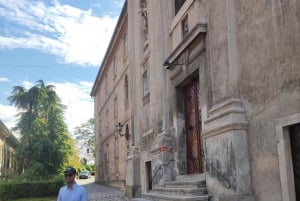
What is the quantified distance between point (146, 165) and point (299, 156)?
9301 millimetres

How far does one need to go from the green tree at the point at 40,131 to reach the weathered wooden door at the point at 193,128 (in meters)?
21.2

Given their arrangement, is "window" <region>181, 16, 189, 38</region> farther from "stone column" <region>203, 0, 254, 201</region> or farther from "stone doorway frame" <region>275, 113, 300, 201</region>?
"stone doorway frame" <region>275, 113, 300, 201</region>

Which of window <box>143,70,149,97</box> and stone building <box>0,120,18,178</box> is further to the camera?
stone building <box>0,120,18,178</box>

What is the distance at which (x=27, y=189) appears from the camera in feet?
83.1

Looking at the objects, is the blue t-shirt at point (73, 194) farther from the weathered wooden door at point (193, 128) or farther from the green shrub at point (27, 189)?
the green shrub at point (27, 189)

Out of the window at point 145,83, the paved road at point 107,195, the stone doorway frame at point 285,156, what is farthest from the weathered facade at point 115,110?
the stone doorway frame at point 285,156

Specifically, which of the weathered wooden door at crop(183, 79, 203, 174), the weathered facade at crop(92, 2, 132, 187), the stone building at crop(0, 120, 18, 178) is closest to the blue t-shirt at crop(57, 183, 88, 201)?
the weathered wooden door at crop(183, 79, 203, 174)

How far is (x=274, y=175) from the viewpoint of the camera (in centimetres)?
652

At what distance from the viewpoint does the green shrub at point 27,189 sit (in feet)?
81.5

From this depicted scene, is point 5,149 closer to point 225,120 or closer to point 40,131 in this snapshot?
point 40,131

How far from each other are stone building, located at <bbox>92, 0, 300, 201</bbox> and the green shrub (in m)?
14.4

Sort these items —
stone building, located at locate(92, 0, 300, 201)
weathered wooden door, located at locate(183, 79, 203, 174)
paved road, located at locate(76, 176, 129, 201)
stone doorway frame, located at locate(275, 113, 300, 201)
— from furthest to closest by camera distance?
paved road, located at locate(76, 176, 129, 201), weathered wooden door, located at locate(183, 79, 203, 174), stone building, located at locate(92, 0, 300, 201), stone doorway frame, located at locate(275, 113, 300, 201)

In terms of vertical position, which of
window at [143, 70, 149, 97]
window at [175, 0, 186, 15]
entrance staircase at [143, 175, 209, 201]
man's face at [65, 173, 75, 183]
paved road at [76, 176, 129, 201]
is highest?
window at [175, 0, 186, 15]

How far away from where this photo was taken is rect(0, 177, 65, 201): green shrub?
2484 centimetres
